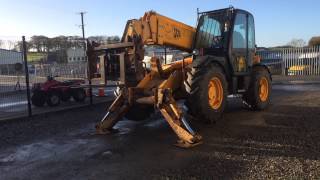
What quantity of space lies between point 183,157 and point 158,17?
3.63 meters

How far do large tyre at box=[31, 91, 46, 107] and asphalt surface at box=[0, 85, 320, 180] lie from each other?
304 centimetres

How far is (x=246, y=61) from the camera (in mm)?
10977

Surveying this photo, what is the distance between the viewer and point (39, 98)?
13805 millimetres

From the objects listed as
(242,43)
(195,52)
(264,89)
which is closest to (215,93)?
(195,52)

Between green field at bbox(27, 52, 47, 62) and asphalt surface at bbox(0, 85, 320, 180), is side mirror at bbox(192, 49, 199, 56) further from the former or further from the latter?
green field at bbox(27, 52, 47, 62)

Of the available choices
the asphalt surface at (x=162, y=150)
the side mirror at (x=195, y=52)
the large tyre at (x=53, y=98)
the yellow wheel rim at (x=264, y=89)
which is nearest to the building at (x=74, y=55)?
the large tyre at (x=53, y=98)

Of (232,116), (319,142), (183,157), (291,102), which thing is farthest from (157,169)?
(291,102)

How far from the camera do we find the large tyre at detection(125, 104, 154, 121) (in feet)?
31.6

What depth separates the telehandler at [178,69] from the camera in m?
8.16

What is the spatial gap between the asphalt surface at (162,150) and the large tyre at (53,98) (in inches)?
117

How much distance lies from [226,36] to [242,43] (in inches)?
34.2

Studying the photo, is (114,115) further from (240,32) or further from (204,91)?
(240,32)

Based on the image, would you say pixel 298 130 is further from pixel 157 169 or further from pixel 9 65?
pixel 9 65

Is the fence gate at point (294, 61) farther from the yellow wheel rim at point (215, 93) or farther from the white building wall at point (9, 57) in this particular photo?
the yellow wheel rim at point (215, 93)
